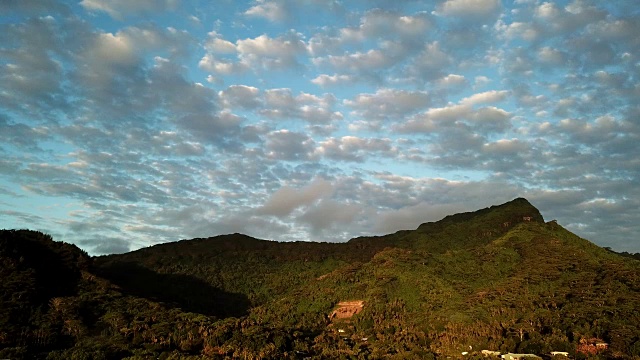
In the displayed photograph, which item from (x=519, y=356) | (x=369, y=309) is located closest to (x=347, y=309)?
(x=369, y=309)

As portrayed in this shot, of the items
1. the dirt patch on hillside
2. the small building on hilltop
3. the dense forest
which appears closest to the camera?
the small building on hilltop

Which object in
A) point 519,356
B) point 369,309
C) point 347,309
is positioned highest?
point 369,309

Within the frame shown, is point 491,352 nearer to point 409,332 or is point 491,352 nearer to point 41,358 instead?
point 409,332

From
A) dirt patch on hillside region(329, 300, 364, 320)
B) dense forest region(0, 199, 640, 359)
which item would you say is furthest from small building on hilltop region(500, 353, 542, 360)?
dirt patch on hillside region(329, 300, 364, 320)

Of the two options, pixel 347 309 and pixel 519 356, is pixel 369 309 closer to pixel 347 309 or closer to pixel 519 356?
pixel 347 309

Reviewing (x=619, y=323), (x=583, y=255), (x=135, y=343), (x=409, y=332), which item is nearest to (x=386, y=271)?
(x=409, y=332)

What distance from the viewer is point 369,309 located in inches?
5428

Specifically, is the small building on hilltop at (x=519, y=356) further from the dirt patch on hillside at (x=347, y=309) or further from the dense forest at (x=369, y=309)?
the dirt patch on hillside at (x=347, y=309)

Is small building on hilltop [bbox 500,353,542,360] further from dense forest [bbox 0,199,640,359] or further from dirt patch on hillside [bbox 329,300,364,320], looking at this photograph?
dirt patch on hillside [bbox 329,300,364,320]

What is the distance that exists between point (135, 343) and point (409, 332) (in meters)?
69.1

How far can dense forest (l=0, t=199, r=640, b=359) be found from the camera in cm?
8788

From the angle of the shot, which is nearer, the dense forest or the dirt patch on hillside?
the dense forest

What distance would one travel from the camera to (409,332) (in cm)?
11888

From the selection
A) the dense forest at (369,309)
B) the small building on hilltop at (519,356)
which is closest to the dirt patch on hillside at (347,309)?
the dense forest at (369,309)
